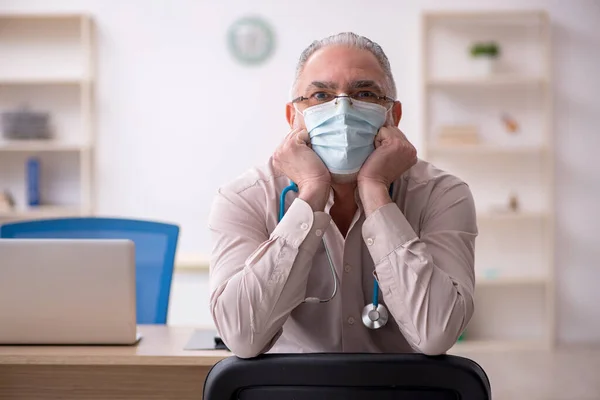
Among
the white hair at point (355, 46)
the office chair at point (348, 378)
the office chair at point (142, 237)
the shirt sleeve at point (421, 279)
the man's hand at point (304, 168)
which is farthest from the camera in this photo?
the office chair at point (142, 237)

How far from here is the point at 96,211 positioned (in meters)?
5.01

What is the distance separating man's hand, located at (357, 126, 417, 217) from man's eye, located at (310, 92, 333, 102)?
15cm

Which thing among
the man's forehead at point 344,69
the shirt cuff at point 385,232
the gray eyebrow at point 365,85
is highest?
the man's forehead at point 344,69

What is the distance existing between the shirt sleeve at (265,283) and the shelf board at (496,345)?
131 inches

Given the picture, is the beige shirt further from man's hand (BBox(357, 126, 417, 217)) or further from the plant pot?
the plant pot

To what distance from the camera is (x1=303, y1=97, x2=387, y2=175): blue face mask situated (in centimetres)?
162

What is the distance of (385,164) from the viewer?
1615mm

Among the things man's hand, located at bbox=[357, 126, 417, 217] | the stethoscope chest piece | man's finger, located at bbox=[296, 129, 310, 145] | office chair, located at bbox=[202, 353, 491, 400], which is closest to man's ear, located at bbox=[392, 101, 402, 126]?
man's hand, located at bbox=[357, 126, 417, 217]

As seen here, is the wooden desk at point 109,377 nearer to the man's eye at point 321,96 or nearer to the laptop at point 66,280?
the laptop at point 66,280

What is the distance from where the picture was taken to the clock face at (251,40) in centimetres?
A: 490

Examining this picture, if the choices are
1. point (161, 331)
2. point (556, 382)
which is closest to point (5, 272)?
point (161, 331)

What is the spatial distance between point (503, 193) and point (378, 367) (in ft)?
14.0

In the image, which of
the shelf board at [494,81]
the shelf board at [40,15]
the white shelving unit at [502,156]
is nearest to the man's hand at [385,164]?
the shelf board at [494,81]

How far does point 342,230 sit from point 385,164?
8.9 inches
